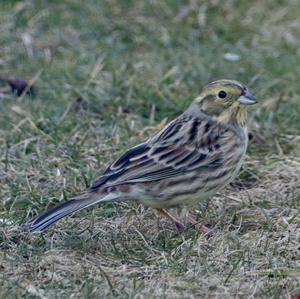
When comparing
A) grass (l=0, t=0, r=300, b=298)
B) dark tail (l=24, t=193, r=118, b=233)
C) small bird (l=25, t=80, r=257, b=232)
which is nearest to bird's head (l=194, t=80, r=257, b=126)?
small bird (l=25, t=80, r=257, b=232)

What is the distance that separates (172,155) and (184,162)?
0.28 feet

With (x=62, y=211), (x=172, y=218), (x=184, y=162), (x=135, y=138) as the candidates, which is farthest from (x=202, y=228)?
(x=135, y=138)

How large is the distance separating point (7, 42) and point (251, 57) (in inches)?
83.7

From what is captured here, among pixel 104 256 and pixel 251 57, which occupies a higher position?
pixel 104 256

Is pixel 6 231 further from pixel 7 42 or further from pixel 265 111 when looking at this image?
pixel 7 42

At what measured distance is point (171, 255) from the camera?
5.51 meters

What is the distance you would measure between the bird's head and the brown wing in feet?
0.25

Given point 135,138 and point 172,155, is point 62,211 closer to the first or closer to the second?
point 172,155

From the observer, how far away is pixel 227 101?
6324mm

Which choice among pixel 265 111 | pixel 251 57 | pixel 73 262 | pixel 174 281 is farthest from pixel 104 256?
pixel 251 57

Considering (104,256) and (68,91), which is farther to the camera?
(68,91)

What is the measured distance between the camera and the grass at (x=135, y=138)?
17.4 feet

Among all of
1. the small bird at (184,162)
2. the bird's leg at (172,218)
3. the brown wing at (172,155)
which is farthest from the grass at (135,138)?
the brown wing at (172,155)

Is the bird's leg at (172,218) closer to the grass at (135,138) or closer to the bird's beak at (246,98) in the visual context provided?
the grass at (135,138)
